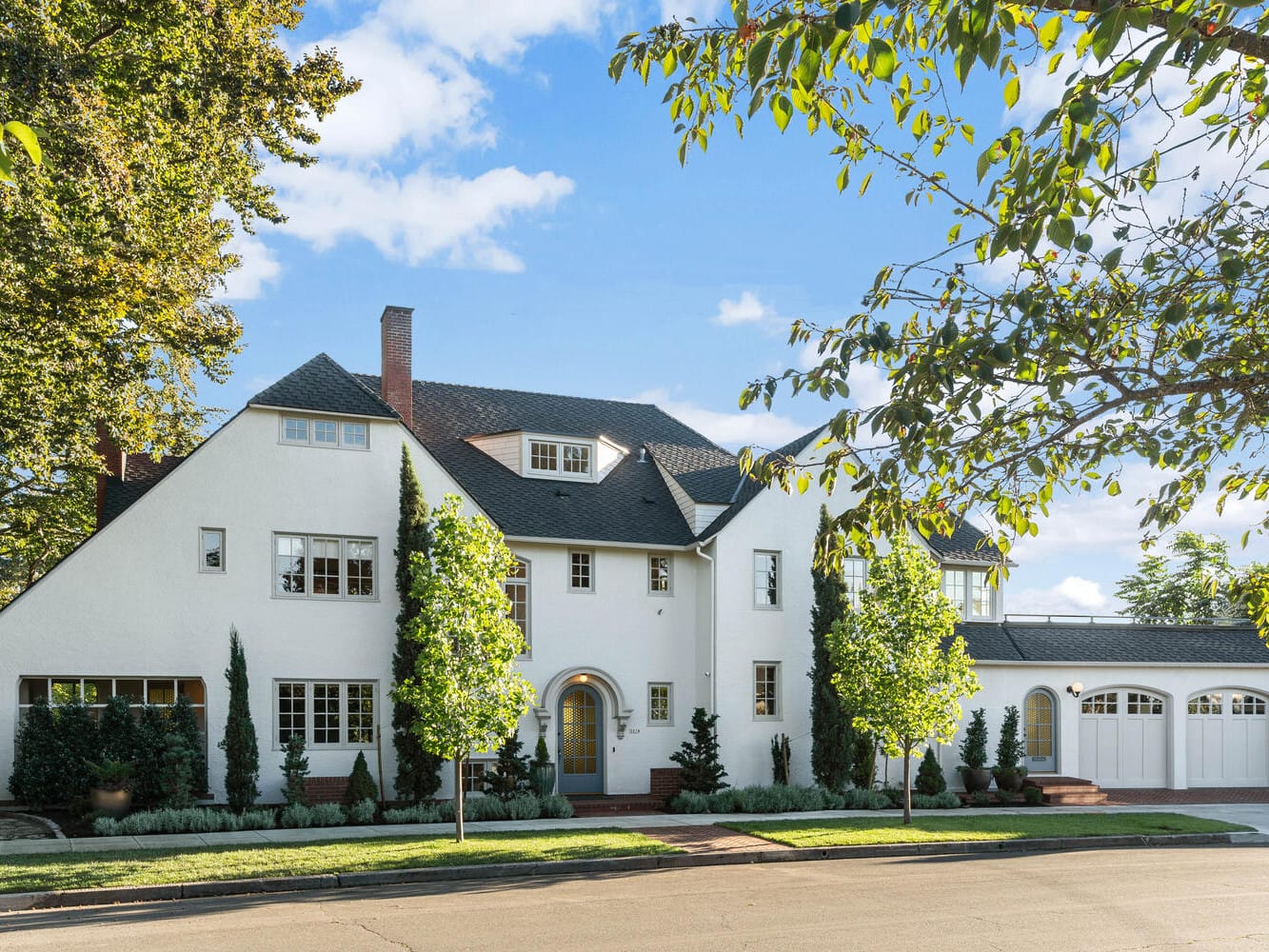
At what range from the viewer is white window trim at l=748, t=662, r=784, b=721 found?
84.7 feet

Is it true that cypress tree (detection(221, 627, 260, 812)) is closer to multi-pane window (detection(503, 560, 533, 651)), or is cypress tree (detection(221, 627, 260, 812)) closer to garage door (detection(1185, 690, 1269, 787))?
multi-pane window (detection(503, 560, 533, 651))

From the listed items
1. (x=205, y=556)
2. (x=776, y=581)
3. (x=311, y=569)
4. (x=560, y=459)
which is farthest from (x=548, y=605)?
(x=205, y=556)

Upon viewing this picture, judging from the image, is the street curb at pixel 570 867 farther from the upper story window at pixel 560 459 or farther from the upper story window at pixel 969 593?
the upper story window at pixel 560 459

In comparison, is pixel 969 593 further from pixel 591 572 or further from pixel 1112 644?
pixel 591 572

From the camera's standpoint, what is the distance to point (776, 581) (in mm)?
26625

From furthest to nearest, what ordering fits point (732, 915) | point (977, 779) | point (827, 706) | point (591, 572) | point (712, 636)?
point (977, 779), point (712, 636), point (591, 572), point (827, 706), point (732, 915)

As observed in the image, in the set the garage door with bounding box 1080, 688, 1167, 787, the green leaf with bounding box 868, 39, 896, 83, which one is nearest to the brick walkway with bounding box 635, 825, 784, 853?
the garage door with bounding box 1080, 688, 1167, 787

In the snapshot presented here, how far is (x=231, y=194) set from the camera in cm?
2303

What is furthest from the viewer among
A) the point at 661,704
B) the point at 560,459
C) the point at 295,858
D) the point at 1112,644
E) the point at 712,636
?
the point at 1112,644

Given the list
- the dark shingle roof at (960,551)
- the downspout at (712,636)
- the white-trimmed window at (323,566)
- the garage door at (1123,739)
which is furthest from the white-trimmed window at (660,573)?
the garage door at (1123,739)

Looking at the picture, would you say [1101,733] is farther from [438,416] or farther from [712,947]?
[712,947]

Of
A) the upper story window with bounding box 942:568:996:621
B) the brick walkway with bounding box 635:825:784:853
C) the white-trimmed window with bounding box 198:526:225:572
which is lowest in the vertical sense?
the brick walkway with bounding box 635:825:784:853

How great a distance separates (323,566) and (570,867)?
9.35 m

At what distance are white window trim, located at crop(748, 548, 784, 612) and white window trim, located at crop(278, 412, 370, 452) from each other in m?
9.09
